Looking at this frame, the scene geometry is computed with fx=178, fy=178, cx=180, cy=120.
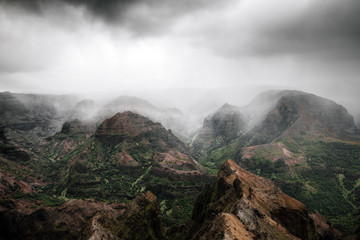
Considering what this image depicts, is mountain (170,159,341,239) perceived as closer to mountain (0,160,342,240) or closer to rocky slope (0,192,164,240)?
mountain (0,160,342,240)

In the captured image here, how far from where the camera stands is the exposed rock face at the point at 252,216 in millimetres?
35997

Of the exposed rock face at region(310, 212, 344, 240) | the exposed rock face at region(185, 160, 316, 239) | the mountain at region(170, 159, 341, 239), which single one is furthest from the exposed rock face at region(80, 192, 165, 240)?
the exposed rock face at region(310, 212, 344, 240)

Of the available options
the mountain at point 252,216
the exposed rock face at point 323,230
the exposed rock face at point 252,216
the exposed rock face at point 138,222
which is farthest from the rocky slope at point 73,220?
the exposed rock face at point 323,230

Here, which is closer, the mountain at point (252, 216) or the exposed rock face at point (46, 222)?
the mountain at point (252, 216)

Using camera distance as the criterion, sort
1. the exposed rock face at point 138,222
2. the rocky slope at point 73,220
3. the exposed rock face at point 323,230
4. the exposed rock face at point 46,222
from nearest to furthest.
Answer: the exposed rock face at point 138,222 < the rocky slope at point 73,220 < the exposed rock face at point 46,222 < the exposed rock face at point 323,230

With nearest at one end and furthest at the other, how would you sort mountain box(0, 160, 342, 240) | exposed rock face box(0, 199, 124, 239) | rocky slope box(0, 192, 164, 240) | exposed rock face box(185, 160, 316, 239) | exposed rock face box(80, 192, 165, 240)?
exposed rock face box(185, 160, 316, 239), mountain box(0, 160, 342, 240), exposed rock face box(80, 192, 165, 240), rocky slope box(0, 192, 164, 240), exposed rock face box(0, 199, 124, 239)

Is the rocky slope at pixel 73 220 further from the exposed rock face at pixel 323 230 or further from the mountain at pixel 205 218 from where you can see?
the exposed rock face at pixel 323 230

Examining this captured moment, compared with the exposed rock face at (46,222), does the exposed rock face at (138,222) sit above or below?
above

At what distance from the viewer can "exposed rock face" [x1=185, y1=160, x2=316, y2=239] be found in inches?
1417

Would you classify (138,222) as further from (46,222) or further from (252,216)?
(46,222)

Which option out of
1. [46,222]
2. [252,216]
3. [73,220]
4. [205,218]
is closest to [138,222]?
[205,218]

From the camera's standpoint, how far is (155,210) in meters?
92.6

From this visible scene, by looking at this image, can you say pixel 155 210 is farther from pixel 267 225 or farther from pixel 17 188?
pixel 17 188

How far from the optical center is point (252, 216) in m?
→ 41.2
